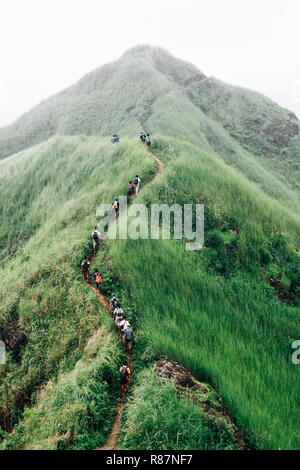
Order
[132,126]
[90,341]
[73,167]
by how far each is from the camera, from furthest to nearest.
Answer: [132,126]
[73,167]
[90,341]

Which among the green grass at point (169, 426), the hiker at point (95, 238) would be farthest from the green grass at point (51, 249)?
the green grass at point (169, 426)

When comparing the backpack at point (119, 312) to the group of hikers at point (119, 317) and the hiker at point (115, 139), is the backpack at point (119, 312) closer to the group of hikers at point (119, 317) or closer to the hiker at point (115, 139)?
the group of hikers at point (119, 317)

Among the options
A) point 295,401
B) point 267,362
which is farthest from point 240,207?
point 295,401

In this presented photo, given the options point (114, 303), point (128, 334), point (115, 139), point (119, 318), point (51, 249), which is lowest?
point (128, 334)

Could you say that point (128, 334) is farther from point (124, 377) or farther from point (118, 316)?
point (124, 377)

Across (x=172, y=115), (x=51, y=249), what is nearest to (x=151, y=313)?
(x=51, y=249)

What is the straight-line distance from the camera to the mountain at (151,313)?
253 inches

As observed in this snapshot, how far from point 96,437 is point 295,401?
A: 5.14 m

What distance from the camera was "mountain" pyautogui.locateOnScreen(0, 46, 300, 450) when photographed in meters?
6.43

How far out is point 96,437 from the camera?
6.41 metres

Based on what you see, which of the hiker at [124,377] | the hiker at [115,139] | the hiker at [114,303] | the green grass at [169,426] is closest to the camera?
the green grass at [169,426]

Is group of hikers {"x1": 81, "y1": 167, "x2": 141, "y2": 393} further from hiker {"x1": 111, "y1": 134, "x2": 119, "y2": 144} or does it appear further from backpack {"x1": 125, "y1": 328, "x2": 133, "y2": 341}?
hiker {"x1": 111, "y1": 134, "x2": 119, "y2": 144}

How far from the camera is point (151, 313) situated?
374 inches

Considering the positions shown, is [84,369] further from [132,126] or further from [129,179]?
[132,126]
